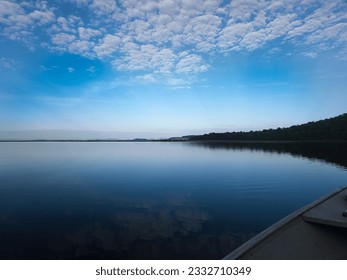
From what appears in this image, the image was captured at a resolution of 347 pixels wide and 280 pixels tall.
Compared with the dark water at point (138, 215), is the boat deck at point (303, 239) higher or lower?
higher

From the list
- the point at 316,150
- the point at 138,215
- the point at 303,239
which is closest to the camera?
the point at 303,239

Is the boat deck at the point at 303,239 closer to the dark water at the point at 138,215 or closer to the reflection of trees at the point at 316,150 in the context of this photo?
the dark water at the point at 138,215

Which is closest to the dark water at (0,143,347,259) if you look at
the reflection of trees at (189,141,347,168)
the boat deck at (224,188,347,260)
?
the boat deck at (224,188,347,260)

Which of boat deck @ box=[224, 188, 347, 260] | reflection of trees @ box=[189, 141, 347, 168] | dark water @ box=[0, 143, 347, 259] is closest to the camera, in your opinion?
boat deck @ box=[224, 188, 347, 260]

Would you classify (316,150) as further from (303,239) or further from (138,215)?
(303,239)

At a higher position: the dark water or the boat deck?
the boat deck

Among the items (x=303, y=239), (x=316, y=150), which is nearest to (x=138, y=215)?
(x=303, y=239)

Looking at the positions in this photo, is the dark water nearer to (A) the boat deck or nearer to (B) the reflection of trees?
(A) the boat deck

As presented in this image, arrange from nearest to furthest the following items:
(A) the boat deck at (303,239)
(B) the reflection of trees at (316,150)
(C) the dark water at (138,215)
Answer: (A) the boat deck at (303,239), (C) the dark water at (138,215), (B) the reflection of trees at (316,150)

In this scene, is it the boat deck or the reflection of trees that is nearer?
the boat deck

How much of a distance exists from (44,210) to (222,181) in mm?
15561

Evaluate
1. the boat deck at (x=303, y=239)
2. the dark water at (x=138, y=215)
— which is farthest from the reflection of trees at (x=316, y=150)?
the boat deck at (x=303, y=239)

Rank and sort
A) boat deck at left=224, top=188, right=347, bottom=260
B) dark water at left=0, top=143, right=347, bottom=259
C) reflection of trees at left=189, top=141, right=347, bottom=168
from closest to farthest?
boat deck at left=224, top=188, right=347, bottom=260 < dark water at left=0, top=143, right=347, bottom=259 < reflection of trees at left=189, top=141, right=347, bottom=168
